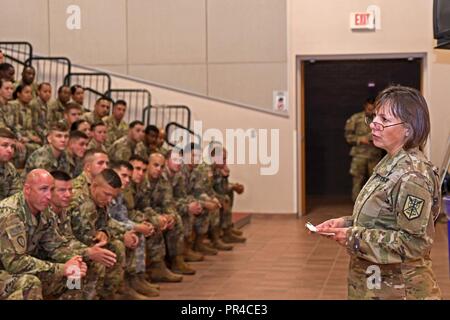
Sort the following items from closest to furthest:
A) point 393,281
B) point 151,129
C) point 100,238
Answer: point 393,281 → point 100,238 → point 151,129

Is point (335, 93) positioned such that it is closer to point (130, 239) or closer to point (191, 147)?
point (191, 147)

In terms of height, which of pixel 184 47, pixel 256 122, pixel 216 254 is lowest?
pixel 216 254

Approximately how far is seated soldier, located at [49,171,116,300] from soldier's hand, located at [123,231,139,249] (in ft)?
1.35

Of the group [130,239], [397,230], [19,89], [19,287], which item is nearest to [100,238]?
[130,239]

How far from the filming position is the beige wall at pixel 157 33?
271 centimetres

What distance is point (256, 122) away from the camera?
3256 mm

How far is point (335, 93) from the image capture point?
5.19 m

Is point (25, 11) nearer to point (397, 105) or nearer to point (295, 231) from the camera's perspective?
point (397, 105)

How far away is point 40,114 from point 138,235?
1.91 metres

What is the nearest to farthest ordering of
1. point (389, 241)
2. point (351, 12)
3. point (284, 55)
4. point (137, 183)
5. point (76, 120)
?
point (389, 241) < point (351, 12) < point (284, 55) < point (137, 183) < point (76, 120)

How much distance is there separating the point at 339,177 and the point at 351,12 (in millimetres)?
3313

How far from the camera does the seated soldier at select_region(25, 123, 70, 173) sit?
4.14m

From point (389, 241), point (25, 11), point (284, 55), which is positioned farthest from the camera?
point (284, 55)

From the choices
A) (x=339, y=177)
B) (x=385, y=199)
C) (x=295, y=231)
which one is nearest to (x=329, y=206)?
(x=385, y=199)
